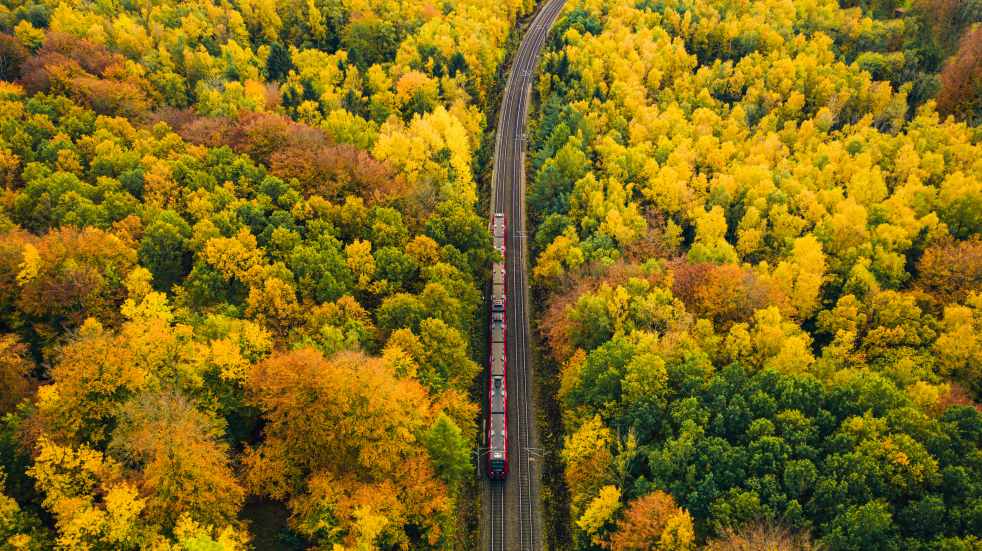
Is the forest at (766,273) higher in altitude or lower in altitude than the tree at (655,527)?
higher

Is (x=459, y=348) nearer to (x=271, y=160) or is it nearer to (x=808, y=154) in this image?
(x=271, y=160)

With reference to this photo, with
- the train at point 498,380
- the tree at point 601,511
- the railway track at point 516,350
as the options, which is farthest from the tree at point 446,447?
the tree at point 601,511

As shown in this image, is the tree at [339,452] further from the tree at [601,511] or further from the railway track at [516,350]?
the tree at [601,511]

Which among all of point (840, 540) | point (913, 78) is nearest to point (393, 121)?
point (840, 540)

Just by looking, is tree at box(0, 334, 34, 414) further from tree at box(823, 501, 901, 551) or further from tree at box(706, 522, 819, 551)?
tree at box(823, 501, 901, 551)

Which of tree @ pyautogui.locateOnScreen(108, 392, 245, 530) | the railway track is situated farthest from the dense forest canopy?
the railway track

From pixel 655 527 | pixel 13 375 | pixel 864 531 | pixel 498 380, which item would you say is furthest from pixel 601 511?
pixel 13 375
